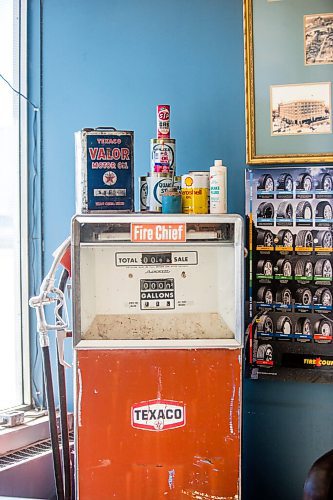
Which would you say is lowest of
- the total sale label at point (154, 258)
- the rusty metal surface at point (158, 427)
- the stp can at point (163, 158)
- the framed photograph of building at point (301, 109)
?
the rusty metal surface at point (158, 427)

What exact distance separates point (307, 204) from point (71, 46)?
4.31 ft

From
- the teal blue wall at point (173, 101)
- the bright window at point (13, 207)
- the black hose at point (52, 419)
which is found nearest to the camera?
the black hose at point (52, 419)

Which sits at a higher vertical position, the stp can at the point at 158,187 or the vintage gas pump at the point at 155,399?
the stp can at the point at 158,187

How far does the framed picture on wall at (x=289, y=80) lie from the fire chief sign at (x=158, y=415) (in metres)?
1.16

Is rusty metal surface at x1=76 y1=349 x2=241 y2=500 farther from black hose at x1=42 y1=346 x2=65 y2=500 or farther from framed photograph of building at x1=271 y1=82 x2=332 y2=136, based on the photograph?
framed photograph of building at x1=271 y1=82 x2=332 y2=136

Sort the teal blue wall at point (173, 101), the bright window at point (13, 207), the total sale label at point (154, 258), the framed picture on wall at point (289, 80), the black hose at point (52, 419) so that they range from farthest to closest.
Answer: the bright window at point (13, 207)
the teal blue wall at point (173, 101)
the framed picture on wall at point (289, 80)
the black hose at point (52, 419)
the total sale label at point (154, 258)

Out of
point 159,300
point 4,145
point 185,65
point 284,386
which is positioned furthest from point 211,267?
point 4,145

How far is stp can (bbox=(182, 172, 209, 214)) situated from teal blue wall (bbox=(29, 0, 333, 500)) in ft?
1.75

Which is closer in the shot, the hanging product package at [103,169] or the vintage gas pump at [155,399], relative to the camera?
the vintage gas pump at [155,399]

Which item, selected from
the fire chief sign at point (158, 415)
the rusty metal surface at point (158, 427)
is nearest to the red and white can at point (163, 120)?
the rusty metal surface at point (158, 427)

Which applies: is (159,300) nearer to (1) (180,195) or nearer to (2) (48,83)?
(1) (180,195)

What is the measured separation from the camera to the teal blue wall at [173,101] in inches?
112

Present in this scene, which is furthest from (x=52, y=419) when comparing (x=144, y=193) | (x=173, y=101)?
(x=173, y=101)

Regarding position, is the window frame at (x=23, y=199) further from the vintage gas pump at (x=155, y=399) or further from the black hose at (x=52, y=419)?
the vintage gas pump at (x=155, y=399)
